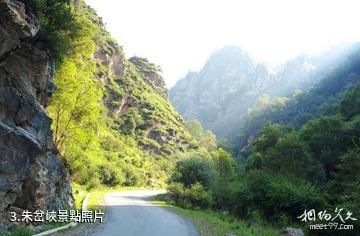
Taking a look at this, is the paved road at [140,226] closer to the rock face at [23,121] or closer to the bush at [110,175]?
the rock face at [23,121]

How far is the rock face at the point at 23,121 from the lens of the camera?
18.0 meters

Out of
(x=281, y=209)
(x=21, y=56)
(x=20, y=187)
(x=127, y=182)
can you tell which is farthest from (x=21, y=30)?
(x=127, y=182)

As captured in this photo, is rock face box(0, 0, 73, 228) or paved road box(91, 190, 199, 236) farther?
paved road box(91, 190, 199, 236)

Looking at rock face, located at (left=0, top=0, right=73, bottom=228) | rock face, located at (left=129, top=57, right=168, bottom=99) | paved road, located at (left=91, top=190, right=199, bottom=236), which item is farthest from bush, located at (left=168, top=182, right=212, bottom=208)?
rock face, located at (left=129, top=57, right=168, bottom=99)

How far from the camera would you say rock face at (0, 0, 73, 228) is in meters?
18.0

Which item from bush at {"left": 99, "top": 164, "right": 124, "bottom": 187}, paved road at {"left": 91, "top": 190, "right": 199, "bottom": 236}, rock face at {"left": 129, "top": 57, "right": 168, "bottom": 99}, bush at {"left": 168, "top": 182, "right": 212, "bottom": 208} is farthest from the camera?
rock face at {"left": 129, "top": 57, "right": 168, "bottom": 99}

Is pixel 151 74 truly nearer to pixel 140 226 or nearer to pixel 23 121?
pixel 140 226

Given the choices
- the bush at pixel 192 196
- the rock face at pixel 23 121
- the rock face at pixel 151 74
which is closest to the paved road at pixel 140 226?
the rock face at pixel 23 121

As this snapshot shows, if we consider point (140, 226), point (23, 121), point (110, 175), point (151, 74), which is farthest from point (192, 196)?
point (151, 74)

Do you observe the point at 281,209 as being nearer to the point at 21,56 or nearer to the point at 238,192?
the point at 238,192

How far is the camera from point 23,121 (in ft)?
65.0

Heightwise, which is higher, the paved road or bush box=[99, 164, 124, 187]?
bush box=[99, 164, 124, 187]

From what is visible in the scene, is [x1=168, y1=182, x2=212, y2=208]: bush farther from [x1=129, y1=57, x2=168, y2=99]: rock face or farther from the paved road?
[x1=129, y1=57, x2=168, y2=99]: rock face

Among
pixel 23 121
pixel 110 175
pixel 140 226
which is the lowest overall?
pixel 140 226
